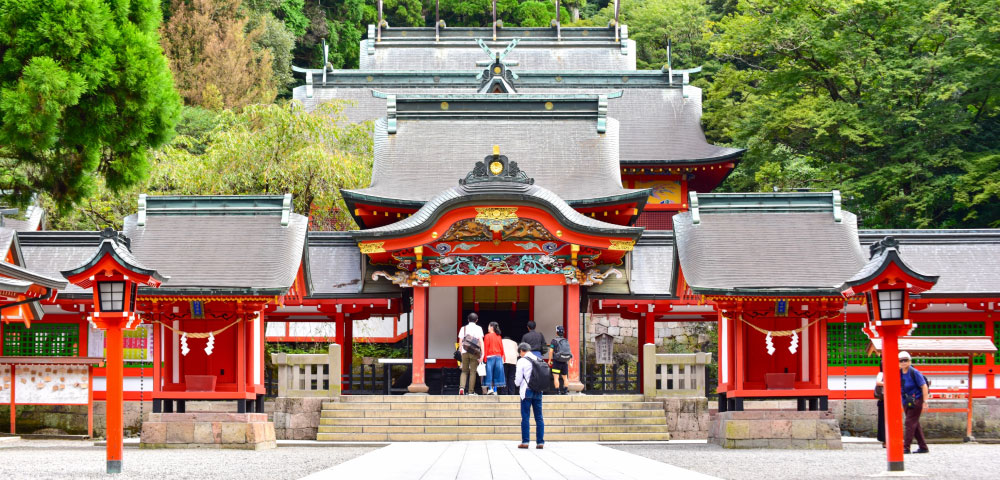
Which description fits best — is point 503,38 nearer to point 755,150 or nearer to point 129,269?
point 755,150

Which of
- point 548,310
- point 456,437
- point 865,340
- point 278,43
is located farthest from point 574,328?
point 278,43

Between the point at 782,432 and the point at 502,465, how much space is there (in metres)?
6.22

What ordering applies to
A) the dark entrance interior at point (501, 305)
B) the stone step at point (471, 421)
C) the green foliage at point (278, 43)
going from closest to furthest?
the stone step at point (471, 421) → the dark entrance interior at point (501, 305) → the green foliage at point (278, 43)

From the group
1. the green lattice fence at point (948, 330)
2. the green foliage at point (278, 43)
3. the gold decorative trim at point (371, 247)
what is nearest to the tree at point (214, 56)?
the green foliage at point (278, 43)

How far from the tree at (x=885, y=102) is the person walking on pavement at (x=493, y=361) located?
46.3 ft

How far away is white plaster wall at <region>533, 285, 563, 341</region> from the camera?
24719 millimetres

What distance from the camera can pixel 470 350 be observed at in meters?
20.2

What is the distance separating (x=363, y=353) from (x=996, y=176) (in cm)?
1746

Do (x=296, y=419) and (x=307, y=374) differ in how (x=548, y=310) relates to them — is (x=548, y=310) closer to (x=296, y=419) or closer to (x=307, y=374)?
(x=307, y=374)

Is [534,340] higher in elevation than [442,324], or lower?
lower

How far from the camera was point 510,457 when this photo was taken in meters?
14.3

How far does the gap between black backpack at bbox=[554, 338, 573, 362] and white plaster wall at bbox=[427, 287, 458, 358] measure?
4.69m

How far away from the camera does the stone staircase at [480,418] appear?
1909 cm

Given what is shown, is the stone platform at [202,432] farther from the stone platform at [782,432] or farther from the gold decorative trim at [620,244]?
the gold decorative trim at [620,244]
